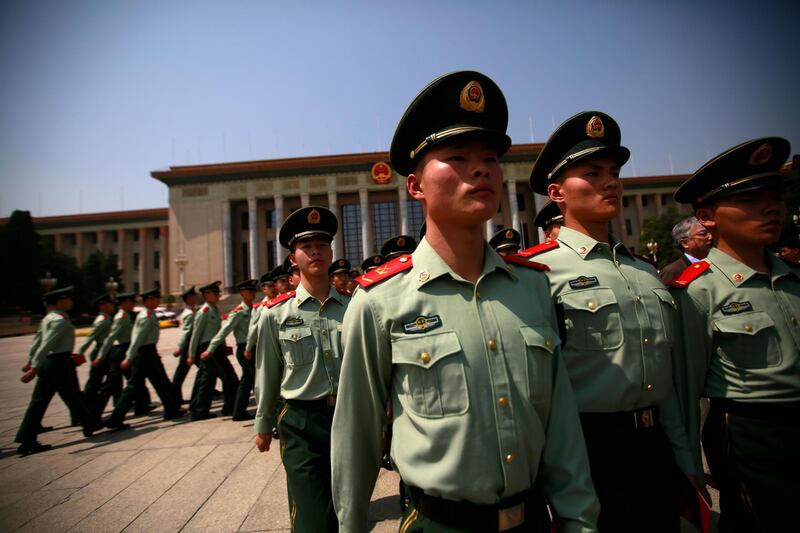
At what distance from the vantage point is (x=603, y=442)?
1.86 m

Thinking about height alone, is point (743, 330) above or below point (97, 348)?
above

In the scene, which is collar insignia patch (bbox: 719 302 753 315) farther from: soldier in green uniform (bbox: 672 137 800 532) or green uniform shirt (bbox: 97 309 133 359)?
green uniform shirt (bbox: 97 309 133 359)

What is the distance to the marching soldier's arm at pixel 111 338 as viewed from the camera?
7.87 metres

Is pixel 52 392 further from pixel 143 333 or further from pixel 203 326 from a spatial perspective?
pixel 203 326

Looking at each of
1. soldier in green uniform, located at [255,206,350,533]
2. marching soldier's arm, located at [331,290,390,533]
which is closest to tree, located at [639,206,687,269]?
soldier in green uniform, located at [255,206,350,533]

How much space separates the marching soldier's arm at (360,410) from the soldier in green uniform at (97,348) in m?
8.60

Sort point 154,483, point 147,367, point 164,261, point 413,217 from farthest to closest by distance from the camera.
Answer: point 164,261, point 413,217, point 147,367, point 154,483

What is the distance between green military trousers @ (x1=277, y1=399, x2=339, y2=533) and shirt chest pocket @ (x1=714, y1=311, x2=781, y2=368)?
256 centimetres

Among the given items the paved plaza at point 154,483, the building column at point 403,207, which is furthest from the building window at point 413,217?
the paved plaza at point 154,483

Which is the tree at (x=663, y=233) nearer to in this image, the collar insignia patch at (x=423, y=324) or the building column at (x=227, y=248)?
the collar insignia patch at (x=423, y=324)

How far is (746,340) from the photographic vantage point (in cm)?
218

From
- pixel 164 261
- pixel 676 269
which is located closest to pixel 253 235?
pixel 164 261

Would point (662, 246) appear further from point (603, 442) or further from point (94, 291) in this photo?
point (94, 291)

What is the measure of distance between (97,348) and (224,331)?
407 cm
